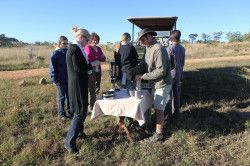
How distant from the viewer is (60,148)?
655 centimetres

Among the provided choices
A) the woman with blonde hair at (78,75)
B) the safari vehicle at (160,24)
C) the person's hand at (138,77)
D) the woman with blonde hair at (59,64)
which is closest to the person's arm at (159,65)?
the person's hand at (138,77)

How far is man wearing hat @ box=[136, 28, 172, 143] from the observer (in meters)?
6.22

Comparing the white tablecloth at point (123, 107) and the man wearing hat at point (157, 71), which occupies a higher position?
the man wearing hat at point (157, 71)

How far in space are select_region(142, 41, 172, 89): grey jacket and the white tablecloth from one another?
1.36 ft

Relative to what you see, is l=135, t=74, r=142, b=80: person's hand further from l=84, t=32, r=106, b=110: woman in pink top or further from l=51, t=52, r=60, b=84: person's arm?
l=51, t=52, r=60, b=84: person's arm

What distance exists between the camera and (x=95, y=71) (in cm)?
838

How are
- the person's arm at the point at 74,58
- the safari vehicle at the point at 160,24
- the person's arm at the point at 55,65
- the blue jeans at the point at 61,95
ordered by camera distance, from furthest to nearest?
the safari vehicle at the point at 160,24 → the blue jeans at the point at 61,95 → the person's arm at the point at 55,65 → the person's arm at the point at 74,58

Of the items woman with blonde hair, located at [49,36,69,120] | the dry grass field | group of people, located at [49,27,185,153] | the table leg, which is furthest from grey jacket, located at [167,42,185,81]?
woman with blonde hair, located at [49,36,69,120]

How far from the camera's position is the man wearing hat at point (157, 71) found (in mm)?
6223

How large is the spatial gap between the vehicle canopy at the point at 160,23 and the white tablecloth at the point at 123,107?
21.9ft

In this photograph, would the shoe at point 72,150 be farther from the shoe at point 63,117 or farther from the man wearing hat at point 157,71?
the shoe at point 63,117

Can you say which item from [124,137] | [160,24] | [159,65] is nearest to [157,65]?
[159,65]

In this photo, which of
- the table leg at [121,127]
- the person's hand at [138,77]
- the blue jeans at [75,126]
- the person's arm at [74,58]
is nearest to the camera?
the person's arm at [74,58]

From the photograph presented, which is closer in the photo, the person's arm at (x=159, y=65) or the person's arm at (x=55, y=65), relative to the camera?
the person's arm at (x=159, y=65)
